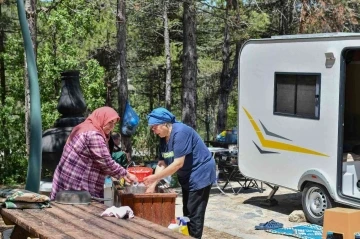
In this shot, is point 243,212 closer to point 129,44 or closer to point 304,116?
point 304,116

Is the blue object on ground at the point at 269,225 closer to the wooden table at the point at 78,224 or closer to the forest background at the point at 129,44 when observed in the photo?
the wooden table at the point at 78,224

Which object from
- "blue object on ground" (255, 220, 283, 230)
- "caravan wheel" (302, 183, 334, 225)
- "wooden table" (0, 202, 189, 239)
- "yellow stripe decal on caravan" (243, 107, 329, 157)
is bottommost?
"blue object on ground" (255, 220, 283, 230)

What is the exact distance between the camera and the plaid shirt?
4281 mm

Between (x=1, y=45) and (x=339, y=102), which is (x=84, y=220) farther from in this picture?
(x=1, y=45)

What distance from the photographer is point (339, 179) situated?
24.0ft

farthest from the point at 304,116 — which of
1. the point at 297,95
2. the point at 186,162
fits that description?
the point at 186,162

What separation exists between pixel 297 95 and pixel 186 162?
332 centimetres

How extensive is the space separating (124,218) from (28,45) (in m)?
2.61

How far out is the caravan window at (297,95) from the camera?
300 inches

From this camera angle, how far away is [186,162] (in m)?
4.98

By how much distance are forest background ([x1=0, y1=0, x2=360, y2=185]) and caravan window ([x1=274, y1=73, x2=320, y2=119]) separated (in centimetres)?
342

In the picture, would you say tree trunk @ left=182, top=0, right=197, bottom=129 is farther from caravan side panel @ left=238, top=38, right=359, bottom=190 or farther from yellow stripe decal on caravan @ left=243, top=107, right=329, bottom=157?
yellow stripe decal on caravan @ left=243, top=107, right=329, bottom=157

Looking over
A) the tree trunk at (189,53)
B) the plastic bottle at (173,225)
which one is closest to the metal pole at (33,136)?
the plastic bottle at (173,225)

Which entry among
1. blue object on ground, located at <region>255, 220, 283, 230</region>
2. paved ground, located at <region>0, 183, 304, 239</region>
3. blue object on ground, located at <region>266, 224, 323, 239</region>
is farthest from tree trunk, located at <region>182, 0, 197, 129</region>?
blue object on ground, located at <region>266, 224, 323, 239</region>
